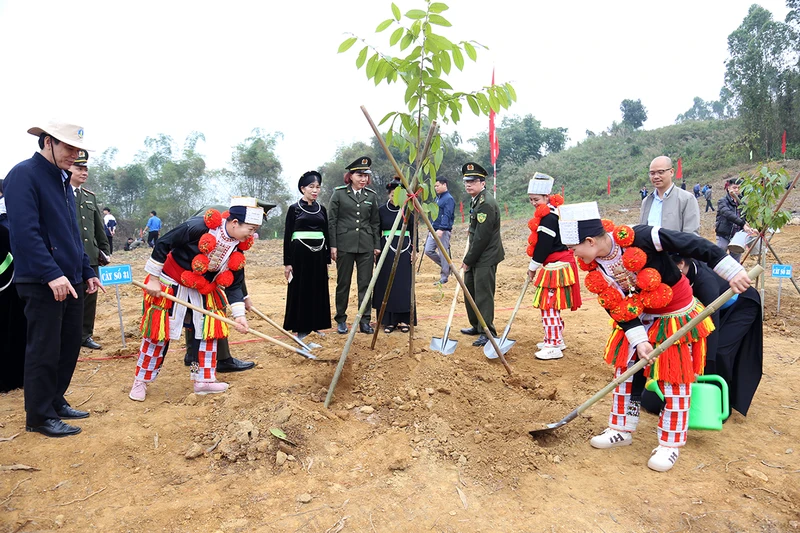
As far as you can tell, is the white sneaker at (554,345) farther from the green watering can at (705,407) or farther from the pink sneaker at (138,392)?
the pink sneaker at (138,392)

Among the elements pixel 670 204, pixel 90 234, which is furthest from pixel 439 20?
pixel 90 234

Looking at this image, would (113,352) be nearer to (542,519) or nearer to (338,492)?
(338,492)

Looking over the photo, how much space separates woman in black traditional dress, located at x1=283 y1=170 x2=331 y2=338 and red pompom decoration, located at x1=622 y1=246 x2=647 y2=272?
11.2ft

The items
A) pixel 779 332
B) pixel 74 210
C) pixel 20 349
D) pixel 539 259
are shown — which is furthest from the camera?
pixel 779 332

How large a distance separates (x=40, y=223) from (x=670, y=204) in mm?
4900

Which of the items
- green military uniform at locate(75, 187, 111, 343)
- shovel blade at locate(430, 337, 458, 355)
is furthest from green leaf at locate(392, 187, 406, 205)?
green military uniform at locate(75, 187, 111, 343)

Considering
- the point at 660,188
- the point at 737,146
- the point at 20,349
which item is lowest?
the point at 20,349

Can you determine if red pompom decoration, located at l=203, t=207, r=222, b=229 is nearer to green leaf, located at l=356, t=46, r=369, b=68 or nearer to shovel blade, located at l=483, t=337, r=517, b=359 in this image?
green leaf, located at l=356, t=46, r=369, b=68

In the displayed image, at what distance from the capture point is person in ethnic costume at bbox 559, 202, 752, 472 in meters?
2.90

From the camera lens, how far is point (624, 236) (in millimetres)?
2918

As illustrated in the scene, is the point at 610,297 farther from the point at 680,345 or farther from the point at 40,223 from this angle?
the point at 40,223

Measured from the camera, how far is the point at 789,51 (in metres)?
25.2

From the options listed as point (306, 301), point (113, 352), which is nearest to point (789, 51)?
point (306, 301)

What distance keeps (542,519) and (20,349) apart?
14.2 feet
